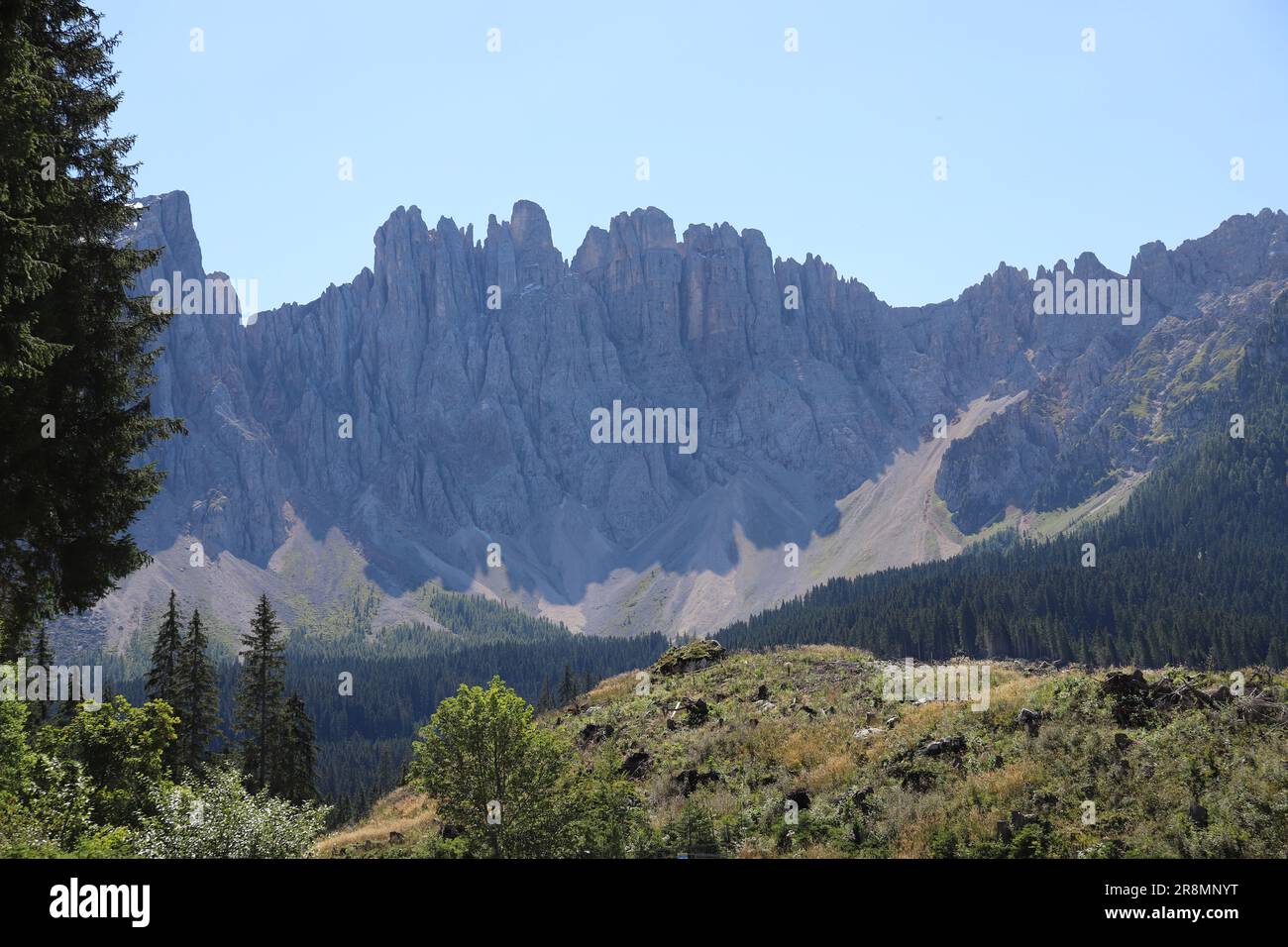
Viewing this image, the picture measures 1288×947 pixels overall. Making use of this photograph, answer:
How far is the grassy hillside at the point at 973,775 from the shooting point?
63.2ft

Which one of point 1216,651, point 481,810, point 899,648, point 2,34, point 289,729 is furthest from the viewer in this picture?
point 899,648

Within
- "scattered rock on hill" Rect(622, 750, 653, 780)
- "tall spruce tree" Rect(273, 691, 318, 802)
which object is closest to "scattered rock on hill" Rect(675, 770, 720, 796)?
"scattered rock on hill" Rect(622, 750, 653, 780)

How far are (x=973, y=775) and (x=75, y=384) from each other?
80.5ft

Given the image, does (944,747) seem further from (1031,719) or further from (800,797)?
(800,797)

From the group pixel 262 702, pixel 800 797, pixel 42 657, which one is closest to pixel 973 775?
pixel 800 797

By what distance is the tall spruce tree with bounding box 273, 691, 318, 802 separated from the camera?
62.5 m

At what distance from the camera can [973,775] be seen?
2402 centimetres

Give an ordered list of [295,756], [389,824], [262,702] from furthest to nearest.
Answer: [295,756] < [262,702] < [389,824]

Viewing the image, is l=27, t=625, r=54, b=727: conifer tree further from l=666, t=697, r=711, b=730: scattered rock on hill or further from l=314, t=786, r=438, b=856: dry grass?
l=666, t=697, r=711, b=730: scattered rock on hill

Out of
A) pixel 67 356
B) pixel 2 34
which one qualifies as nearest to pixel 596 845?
pixel 67 356

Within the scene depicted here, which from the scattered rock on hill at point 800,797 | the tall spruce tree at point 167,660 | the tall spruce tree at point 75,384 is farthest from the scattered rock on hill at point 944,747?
the tall spruce tree at point 167,660
